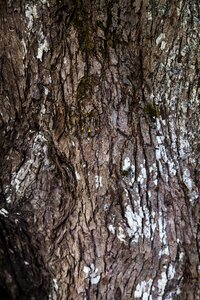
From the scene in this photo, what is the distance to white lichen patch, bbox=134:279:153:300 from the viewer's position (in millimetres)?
1938

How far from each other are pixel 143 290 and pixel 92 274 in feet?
0.73

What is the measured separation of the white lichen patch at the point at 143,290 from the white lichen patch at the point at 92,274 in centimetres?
17

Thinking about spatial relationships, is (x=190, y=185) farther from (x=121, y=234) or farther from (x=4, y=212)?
(x=4, y=212)

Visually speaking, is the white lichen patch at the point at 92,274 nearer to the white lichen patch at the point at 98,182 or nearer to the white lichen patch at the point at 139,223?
the white lichen patch at the point at 139,223

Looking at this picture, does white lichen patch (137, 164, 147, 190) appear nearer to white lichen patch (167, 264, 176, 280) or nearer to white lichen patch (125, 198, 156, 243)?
white lichen patch (125, 198, 156, 243)

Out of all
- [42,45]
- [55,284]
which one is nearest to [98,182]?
[55,284]

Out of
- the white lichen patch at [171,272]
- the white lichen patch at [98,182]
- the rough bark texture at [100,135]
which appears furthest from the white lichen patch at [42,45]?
the white lichen patch at [171,272]

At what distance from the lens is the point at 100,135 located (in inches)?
82.8

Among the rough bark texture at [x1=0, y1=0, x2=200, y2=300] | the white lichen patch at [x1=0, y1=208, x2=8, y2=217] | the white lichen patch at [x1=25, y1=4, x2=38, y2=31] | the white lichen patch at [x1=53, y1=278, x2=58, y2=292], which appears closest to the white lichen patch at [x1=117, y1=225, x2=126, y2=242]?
the rough bark texture at [x1=0, y1=0, x2=200, y2=300]

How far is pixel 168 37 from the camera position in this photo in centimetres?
214

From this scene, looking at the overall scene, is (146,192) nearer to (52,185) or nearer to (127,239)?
(127,239)

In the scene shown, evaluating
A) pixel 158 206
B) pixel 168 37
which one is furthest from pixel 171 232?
pixel 168 37

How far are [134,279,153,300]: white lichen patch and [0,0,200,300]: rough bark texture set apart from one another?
5 centimetres

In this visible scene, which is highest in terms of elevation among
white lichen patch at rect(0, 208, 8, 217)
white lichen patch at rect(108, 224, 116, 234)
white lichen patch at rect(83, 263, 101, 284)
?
white lichen patch at rect(0, 208, 8, 217)
